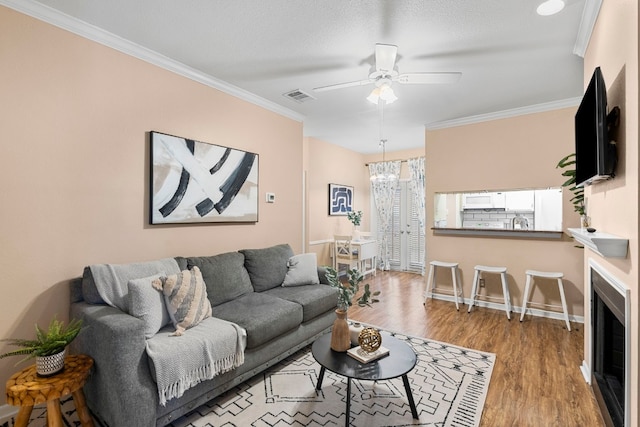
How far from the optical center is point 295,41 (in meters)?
2.51

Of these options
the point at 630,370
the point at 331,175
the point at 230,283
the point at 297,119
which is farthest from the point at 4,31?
the point at 331,175

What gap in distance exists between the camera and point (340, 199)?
21.0 ft

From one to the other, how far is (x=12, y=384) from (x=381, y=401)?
2.14 m

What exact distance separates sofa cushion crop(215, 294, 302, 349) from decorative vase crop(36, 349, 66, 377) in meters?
0.98

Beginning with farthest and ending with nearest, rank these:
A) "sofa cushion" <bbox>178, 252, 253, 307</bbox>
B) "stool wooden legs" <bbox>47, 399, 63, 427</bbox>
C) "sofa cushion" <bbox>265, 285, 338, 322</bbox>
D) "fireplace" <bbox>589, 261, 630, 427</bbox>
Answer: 1. "sofa cushion" <bbox>265, 285, 338, 322</bbox>
2. "sofa cushion" <bbox>178, 252, 253, 307</bbox>
3. "fireplace" <bbox>589, 261, 630, 427</bbox>
4. "stool wooden legs" <bbox>47, 399, 63, 427</bbox>

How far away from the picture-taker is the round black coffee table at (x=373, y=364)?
69.8 inches

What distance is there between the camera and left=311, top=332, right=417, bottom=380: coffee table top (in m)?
1.77

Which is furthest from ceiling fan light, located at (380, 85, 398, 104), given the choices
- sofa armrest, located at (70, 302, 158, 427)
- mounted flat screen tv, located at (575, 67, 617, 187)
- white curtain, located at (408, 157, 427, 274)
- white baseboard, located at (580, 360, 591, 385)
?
white curtain, located at (408, 157, 427, 274)

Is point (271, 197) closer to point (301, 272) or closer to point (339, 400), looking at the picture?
point (301, 272)

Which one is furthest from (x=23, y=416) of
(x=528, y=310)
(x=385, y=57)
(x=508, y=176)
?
(x=508, y=176)

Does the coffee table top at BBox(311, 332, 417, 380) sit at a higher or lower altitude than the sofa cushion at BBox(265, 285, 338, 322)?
lower

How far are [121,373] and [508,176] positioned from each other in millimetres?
4596

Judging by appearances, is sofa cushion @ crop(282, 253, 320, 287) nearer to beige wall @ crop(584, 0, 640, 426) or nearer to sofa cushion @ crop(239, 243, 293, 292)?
sofa cushion @ crop(239, 243, 293, 292)

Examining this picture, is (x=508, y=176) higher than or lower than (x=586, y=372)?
higher
